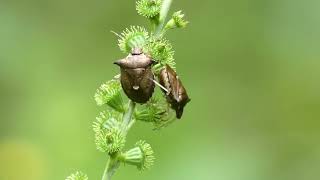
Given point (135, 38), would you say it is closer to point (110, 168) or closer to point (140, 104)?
point (140, 104)

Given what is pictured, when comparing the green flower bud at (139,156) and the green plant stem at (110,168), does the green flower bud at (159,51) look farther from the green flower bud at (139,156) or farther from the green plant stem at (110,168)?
the green plant stem at (110,168)

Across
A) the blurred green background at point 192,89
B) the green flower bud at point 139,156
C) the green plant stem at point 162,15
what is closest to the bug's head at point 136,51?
the green plant stem at point 162,15

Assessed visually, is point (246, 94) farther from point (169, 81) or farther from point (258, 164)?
point (169, 81)

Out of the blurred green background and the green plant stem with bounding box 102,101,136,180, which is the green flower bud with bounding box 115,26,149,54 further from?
the blurred green background

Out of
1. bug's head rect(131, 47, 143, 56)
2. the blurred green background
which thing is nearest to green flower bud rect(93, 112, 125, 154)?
bug's head rect(131, 47, 143, 56)

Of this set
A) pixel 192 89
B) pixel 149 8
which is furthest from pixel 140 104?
pixel 192 89

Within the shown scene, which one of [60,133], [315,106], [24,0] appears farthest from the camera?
[24,0]

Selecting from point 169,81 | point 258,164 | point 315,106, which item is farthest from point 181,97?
point 315,106
